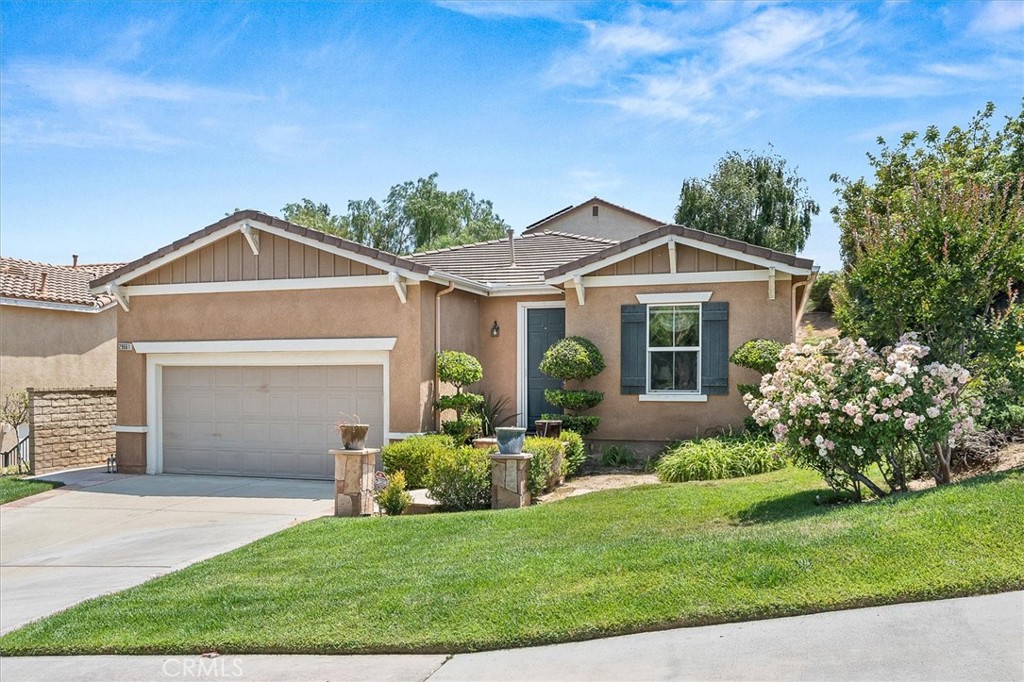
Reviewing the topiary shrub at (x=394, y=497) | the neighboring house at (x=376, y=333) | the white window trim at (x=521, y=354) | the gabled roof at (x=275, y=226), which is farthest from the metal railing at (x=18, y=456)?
the white window trim at (x=521, y=354)

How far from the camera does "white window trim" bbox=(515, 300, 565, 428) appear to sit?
1528cm

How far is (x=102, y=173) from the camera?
17.9 meters

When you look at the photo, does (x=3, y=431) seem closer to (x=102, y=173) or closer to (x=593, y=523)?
(x=102, y=173)

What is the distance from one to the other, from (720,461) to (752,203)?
24.2 meters

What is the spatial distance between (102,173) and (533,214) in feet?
65.5

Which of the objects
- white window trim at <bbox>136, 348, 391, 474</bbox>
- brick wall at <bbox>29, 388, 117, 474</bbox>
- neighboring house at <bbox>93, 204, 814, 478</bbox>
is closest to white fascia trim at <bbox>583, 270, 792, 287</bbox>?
neighboring house at <bbox>93, 204, 814, 478</bbox>

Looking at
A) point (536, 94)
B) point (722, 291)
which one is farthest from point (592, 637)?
point (536, 94)

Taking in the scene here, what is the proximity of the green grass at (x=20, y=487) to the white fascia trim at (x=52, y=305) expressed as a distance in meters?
4.27

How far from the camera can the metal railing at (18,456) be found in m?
16.4

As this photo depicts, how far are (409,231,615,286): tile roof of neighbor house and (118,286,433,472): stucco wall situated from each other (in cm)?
263

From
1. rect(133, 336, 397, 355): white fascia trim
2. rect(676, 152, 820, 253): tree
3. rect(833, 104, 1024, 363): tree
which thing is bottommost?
rect(133, 336, 397, 355): white fascia trim

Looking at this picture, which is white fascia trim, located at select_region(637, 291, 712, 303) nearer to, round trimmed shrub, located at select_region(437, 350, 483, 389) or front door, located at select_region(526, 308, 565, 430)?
front door, located at select_region(526, 308, 565, 430)

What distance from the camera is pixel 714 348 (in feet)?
44.5

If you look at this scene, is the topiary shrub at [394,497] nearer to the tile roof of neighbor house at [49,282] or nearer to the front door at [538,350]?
the front door at [538,350]
